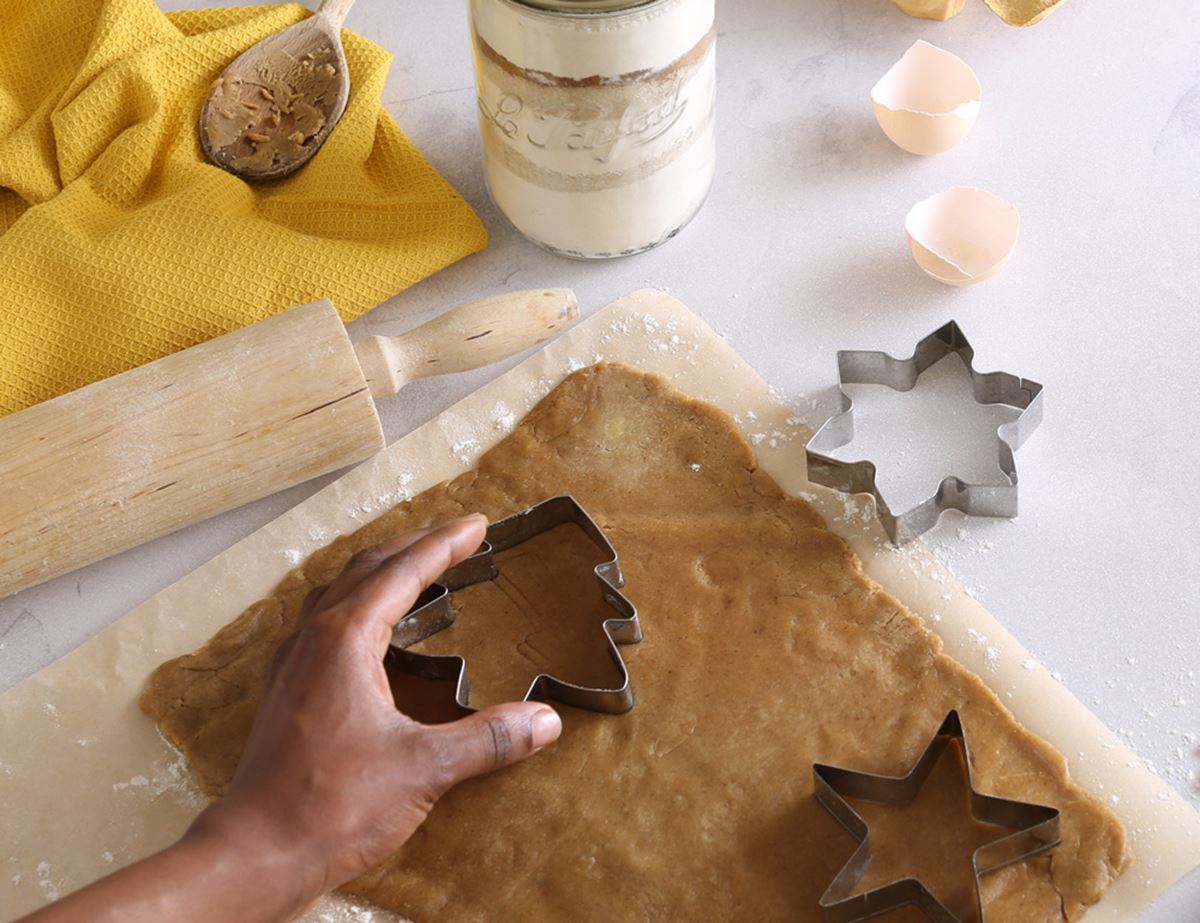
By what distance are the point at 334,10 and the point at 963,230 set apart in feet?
2.78

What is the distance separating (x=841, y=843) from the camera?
1.22 m

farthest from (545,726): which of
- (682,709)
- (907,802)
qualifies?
(907,802)

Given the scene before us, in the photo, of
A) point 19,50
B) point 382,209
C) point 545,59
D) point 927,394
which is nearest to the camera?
point 545,59

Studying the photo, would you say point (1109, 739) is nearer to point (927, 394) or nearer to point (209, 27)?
point (927, 394)

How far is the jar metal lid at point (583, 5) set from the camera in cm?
128

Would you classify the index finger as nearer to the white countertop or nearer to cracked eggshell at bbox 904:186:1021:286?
the white countertop

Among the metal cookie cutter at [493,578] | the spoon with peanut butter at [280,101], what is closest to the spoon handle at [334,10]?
the spoon with peanut butter at [280,101]

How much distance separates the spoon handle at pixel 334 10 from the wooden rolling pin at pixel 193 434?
0.47 meters

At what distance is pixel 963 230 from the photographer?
1.65 metres

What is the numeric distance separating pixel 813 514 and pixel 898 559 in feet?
0.32

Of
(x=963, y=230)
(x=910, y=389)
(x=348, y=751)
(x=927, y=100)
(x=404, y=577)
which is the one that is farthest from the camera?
(x=927, y=100)

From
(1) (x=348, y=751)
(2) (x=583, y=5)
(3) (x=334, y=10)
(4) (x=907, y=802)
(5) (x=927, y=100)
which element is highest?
(2) (x=583, y=5)

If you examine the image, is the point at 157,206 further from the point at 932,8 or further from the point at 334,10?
the point at 932,8

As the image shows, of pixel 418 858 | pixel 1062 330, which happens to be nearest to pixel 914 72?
pixel 1062 330
